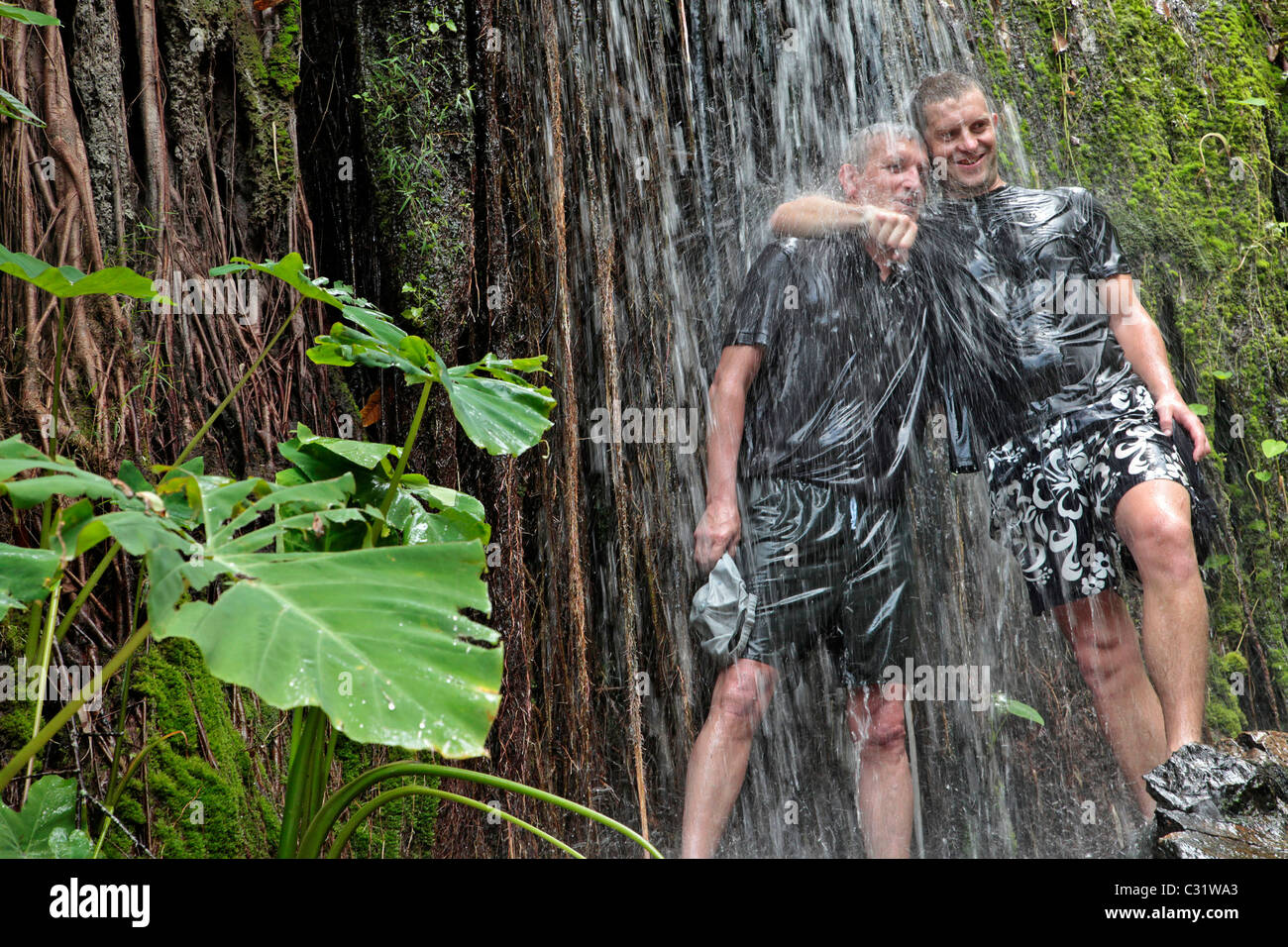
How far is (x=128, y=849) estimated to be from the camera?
2.10 meters

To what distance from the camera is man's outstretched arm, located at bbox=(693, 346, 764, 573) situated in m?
2.61

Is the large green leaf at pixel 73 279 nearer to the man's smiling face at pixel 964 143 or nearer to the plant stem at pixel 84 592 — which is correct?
the plant stem at pixel 84 592

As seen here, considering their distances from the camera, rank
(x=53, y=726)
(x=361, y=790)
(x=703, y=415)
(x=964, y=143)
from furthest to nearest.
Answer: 1. (x=703, y=415)
2. (x=964, y=143)
3. (x=361, y=790)
4. (x=53, y=726)

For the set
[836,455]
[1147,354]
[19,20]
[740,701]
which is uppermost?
[19,20]

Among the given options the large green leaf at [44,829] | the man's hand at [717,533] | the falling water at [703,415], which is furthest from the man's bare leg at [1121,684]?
the large green leaf at [44,829]

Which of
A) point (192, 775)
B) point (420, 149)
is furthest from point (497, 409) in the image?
point (420, 149)

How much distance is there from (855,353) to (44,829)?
234 cm

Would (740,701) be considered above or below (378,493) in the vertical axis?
below

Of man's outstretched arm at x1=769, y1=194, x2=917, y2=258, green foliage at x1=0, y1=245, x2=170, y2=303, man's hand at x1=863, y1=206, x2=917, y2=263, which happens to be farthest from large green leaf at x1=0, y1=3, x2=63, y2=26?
man's hand at x1=863, y1=206, x2=917, y2=263

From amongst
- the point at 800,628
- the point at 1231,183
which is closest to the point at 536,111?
the point at 800,628

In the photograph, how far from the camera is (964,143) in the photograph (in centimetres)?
288

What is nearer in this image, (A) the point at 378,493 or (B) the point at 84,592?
(B) the point at 84,592

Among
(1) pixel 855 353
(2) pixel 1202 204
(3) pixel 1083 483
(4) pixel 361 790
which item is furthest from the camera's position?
(2) pixel 1202 204

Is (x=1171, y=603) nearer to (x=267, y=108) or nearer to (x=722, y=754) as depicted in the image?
(x=722, y=754)
